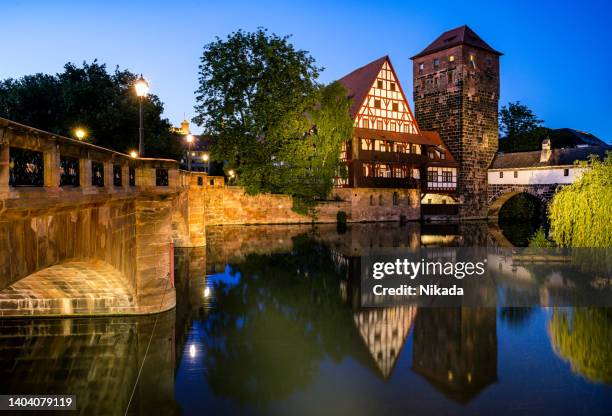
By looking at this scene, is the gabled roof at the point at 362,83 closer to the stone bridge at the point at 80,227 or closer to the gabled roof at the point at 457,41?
the gabled roof at the point at 457,41

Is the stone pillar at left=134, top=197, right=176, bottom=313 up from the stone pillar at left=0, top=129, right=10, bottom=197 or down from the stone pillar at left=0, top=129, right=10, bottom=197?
down

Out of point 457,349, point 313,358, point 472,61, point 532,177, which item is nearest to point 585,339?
point 457,349

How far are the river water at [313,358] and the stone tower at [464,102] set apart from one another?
1655 inches

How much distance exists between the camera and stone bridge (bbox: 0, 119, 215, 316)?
558cm

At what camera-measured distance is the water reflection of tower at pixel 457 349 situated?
30.5ft

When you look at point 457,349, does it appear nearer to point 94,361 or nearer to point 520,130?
point 94,361

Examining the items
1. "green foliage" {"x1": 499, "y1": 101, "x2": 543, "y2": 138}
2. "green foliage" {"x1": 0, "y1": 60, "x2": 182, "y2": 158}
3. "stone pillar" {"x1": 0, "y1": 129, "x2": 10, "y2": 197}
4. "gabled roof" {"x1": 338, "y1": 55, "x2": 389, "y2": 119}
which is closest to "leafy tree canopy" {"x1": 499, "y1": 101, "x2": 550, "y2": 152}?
"green foliage" {"x1": 499, "y1": 101, "x2": 543, "y2": 138}

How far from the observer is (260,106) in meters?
37.4

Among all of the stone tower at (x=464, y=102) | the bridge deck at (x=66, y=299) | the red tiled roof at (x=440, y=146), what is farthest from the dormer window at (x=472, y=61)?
the bridge deck at (x=66, y=299)

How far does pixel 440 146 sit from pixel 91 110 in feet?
120

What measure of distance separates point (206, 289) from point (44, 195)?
11.9 m

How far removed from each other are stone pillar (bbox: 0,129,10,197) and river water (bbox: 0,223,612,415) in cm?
484

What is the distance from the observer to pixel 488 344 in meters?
11.6

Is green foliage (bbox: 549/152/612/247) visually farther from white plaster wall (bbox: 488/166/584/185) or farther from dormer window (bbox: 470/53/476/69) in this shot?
dormer window (bbox: 470/53/476/69)
